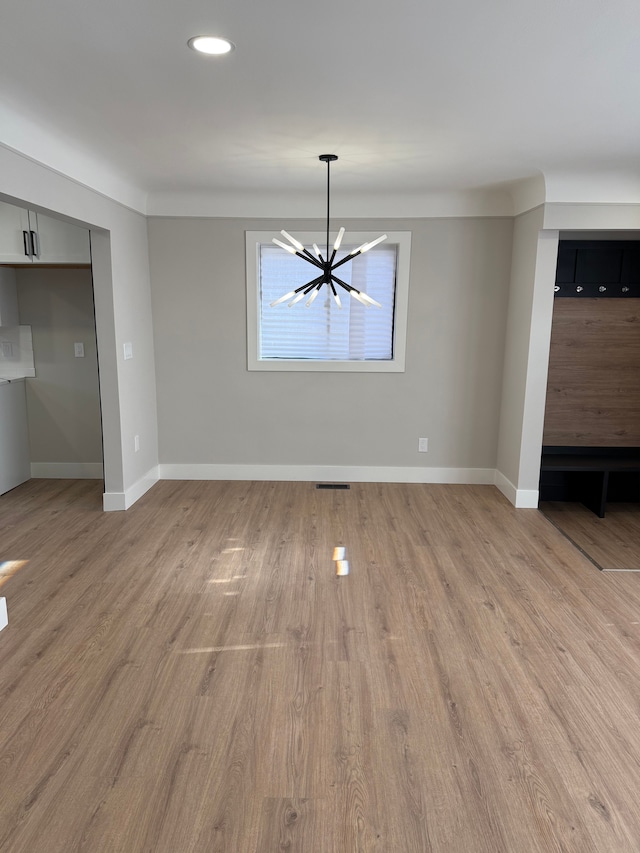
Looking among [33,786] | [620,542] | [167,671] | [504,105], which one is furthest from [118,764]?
[620,542]

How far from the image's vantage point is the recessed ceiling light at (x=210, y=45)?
199cm

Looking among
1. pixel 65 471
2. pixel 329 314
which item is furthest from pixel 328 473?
pixel 65 471

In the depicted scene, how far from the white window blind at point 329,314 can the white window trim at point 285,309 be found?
0.24 ft

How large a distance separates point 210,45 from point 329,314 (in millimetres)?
3165

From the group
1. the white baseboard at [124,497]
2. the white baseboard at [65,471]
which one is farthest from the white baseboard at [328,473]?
the white baseboard at [65,471]

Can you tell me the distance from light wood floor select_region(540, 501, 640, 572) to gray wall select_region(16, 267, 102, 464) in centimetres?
401

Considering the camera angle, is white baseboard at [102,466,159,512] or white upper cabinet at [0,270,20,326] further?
white upper cabinet at [0,270,20,326]

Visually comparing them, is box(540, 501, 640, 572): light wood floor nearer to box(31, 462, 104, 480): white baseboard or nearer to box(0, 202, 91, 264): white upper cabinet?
box(31, 462, 104, 480): white baseboard

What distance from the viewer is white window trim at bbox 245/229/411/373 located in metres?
4.93

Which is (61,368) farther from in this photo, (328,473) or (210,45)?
(210,45)

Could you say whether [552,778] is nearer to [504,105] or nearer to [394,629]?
[394,629]

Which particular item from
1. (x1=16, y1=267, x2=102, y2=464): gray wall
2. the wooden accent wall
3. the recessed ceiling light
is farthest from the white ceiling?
(x1=16, y1=267, x2=102, y2=464): gray wall

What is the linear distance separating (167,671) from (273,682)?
1.55 feet

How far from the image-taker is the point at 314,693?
7.83 ft
